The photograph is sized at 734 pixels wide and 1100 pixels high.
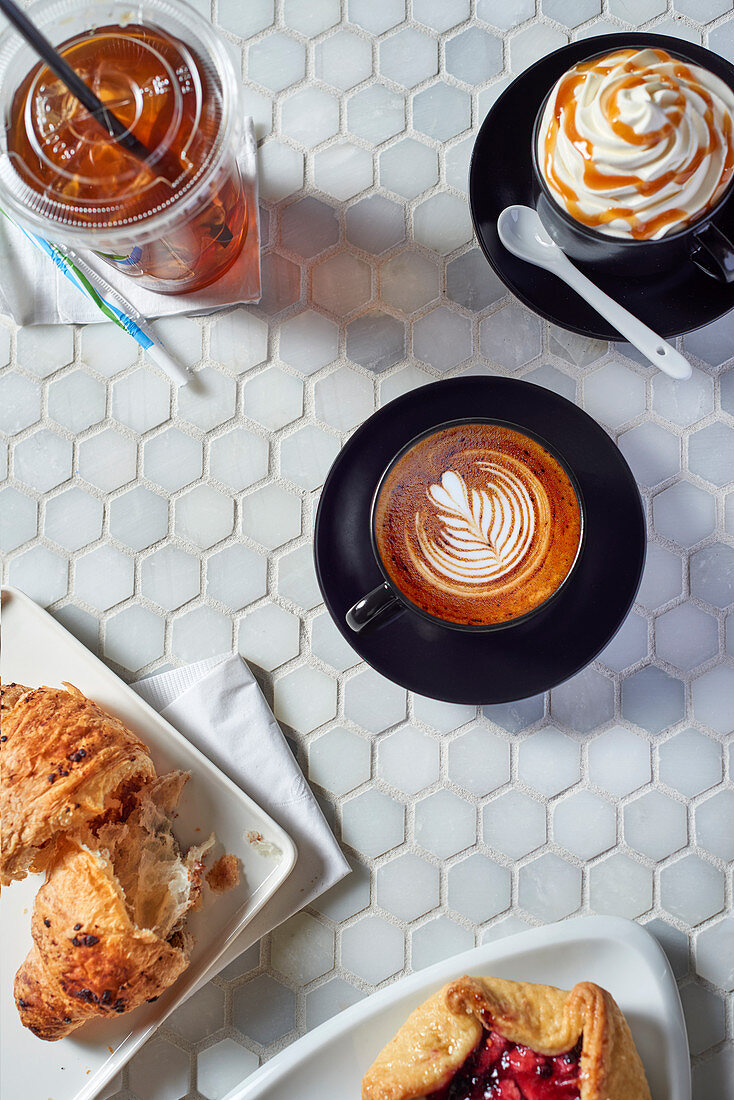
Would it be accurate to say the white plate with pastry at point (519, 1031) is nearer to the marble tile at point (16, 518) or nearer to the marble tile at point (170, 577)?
the marble tile at point (170, 577)

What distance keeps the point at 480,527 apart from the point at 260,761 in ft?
1.43

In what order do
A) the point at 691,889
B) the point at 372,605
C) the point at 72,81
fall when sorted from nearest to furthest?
the point at 72,81 < the point at 372,605 < the point at 691,889

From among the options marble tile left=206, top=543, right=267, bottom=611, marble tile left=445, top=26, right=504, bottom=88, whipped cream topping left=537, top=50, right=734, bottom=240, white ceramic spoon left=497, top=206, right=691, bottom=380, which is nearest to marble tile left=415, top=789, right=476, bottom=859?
marble tile left=206, top=543, right=267, bottom=611

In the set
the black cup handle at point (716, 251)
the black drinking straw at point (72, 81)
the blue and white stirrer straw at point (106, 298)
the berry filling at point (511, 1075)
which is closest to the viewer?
the black drinking straw at point (72, 81)

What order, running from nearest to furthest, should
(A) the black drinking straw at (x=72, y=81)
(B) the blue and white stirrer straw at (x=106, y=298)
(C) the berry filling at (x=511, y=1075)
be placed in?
1. (A) the black drinking straw at (x=72, y=81)
2. (C) the berry filling at (x=511, y=1075)
3. (B) the blue and white stirrer straw at (x=106, y=298)

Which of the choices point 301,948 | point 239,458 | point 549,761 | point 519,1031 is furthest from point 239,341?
point 519,1031

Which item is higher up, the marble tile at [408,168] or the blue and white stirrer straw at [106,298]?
the blue and white stirrer straw at [106,298]

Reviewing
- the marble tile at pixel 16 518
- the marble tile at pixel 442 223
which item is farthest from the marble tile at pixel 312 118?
the marble tile at pixel 16 518

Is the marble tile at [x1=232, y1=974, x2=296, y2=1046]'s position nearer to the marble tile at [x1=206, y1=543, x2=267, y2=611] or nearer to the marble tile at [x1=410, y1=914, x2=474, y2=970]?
the marble tile at [x1=410, y1=914, x2=474, y2=970]

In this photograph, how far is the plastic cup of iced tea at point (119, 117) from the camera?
35.2 inches

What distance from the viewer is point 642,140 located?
872 millimetres

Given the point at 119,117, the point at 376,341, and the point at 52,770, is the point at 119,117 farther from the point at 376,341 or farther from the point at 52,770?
the point at 52,770

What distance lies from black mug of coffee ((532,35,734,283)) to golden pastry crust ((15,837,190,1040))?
881 millimetres

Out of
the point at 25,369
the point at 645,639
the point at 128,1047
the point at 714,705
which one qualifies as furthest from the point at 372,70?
the point at 128,1047
